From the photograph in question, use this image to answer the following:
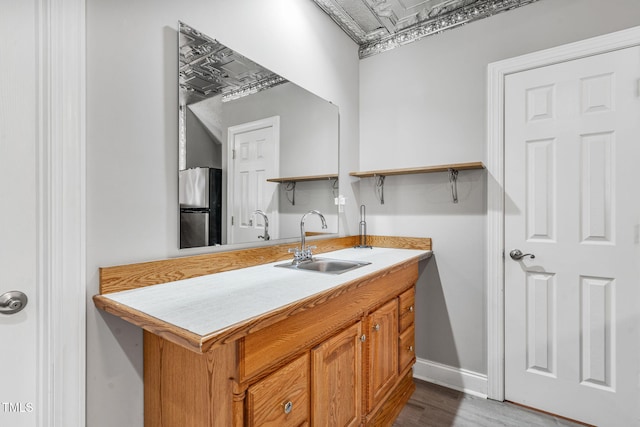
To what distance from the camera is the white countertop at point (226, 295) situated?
0.89 m

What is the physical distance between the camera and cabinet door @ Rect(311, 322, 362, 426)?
120cm

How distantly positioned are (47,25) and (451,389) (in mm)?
2860

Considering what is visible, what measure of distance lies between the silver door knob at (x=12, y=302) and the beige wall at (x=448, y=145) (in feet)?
7.09

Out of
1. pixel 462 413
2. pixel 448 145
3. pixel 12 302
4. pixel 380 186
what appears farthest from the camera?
pixel 380 186

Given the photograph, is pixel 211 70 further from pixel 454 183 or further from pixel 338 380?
pixel 454 183

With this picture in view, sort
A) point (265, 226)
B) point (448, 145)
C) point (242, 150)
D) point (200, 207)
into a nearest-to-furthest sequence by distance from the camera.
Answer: point (200, 207)
point (242, 150)
point (265, 226)
point (448, 145)

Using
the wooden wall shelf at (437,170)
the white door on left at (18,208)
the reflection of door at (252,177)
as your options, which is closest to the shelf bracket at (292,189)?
the reflection of door at (252,177)

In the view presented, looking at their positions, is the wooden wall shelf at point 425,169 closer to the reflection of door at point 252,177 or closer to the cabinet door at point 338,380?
the reflection of door at point 252,177

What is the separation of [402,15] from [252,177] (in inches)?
67.5

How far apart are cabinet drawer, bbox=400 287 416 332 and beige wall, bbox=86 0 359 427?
4.31 feet

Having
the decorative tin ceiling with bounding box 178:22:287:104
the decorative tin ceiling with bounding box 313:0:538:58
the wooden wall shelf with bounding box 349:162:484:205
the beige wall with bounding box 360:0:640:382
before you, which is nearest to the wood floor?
the beige wall with bounding box 360:0:640:382

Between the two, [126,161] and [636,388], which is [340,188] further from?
[636,388]

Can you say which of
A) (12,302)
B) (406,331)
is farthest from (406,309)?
(12,302)

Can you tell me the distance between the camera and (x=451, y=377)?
2244 mm
